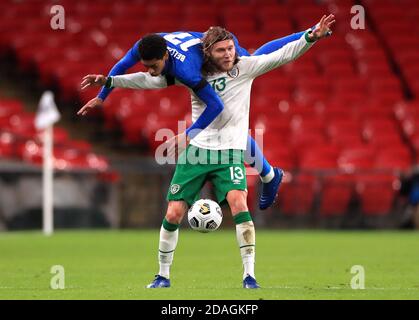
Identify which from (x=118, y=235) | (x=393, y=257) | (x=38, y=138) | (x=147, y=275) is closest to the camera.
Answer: (x=147, y=275)

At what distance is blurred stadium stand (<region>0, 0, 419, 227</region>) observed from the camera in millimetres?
20219

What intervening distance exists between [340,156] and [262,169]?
11496 millimetres

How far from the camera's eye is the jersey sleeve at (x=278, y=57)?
29.4 ft

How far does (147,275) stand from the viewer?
1084 cm

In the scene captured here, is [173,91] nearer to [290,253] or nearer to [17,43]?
[17,43]

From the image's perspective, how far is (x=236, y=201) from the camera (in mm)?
8875

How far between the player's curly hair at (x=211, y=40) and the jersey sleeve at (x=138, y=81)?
0.43 m

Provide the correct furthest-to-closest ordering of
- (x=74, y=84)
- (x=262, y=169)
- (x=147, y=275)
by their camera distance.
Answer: (x=74, y=84) < (x=147, y=275) < (x=262, y=169)

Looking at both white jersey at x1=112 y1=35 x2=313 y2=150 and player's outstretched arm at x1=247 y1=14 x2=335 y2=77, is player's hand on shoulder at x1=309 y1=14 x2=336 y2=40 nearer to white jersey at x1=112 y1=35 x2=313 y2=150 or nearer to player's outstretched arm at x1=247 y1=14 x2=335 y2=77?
player's outstretched arm at x1=247 y1=14 x2=335 y2=77

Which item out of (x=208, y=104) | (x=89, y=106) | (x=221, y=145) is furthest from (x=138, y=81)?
(x=221, y=145)

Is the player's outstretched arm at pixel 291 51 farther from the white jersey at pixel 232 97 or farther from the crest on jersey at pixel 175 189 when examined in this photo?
the crest on jersey at pixel 175 189

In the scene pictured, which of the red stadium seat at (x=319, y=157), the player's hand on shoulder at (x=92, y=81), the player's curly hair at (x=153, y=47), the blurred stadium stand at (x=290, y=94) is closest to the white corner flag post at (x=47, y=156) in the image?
the blurred stadium stand at (x=290, y=94)

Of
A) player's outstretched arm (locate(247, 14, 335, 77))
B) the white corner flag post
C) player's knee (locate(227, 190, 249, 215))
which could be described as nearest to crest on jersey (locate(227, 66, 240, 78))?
player's outstretched arm (locate(247, 14, 335, 77))

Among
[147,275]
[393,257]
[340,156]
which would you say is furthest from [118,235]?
[147,275]
